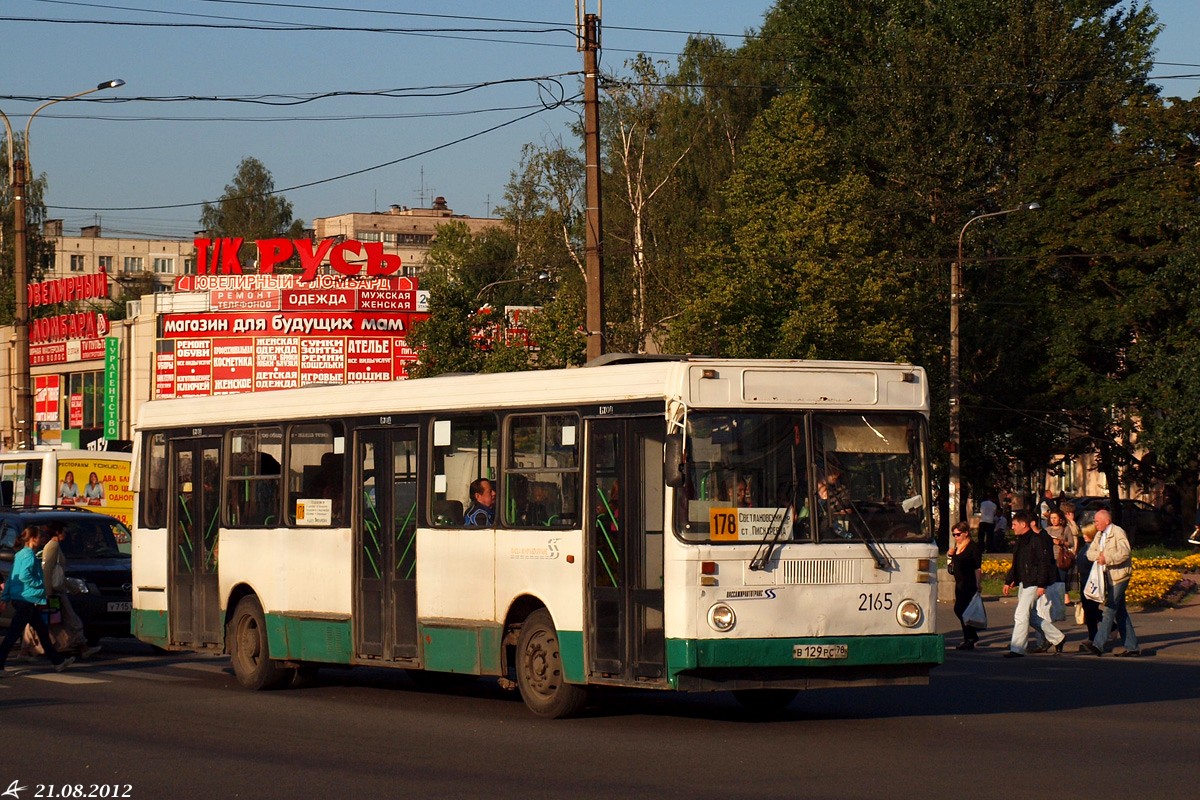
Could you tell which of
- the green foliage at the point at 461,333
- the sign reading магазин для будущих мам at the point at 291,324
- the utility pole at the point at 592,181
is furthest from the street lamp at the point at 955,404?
the sign reading магазин для будущих мам at the point at 291,324

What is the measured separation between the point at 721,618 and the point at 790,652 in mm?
592

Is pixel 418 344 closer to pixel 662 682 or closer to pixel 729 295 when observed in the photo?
pixel 729 295

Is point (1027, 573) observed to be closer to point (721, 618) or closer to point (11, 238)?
point (721, 618)

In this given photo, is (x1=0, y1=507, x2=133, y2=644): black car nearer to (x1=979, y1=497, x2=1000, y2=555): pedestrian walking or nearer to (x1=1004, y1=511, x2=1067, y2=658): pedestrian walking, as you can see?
(x1=1004, y1=511, x2=1067, y2=658): pedestrian walking

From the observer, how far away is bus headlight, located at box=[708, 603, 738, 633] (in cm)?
1230

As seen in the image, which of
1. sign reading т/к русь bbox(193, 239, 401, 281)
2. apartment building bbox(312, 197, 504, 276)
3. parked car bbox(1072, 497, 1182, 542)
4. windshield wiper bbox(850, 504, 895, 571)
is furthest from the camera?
apartment building bbox(312, 197, 504, 276)

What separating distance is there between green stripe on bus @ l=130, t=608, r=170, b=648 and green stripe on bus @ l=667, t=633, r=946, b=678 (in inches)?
305

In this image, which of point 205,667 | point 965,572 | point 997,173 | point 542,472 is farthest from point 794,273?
point 542,472

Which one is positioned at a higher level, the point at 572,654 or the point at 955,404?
the point at 955,404

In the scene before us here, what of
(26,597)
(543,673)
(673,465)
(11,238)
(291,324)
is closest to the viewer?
(673,465)

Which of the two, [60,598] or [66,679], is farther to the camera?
[60,598]

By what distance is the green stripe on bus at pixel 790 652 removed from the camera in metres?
12.3

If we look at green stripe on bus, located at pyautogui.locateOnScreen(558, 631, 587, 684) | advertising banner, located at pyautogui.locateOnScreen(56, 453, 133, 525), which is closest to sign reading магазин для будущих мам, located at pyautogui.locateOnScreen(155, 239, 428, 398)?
advertising banner, located at pyautogui.locateOnScreen(56, 453, 133, 525)

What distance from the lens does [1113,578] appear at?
20.5 m
